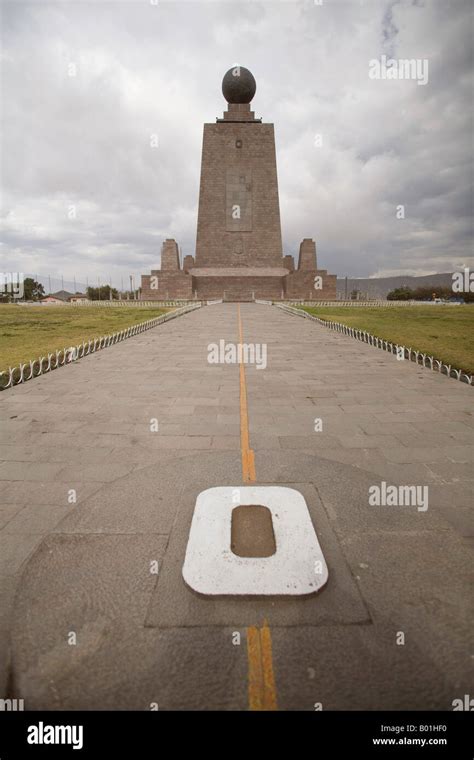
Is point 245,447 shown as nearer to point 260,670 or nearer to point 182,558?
point 182,558

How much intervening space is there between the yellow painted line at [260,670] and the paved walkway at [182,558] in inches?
0.8

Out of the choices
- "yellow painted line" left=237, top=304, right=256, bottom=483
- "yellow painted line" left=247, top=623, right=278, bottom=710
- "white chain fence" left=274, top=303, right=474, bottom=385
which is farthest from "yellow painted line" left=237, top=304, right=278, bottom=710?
"white chain fence" left=274, top=303, right=474, bottom=385

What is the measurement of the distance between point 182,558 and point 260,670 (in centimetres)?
111

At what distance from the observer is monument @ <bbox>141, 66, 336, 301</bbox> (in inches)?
2101

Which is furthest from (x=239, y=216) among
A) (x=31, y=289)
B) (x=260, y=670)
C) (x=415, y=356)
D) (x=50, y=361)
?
(x=31, y=289)

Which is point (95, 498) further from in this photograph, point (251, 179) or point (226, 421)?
point (251, 179)

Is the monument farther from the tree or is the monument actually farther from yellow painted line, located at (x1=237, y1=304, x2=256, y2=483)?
the tree

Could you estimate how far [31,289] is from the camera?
98.3m

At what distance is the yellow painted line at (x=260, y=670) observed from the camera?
6.73 ft

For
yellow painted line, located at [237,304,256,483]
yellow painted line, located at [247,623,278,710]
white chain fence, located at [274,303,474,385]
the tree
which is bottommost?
yellow painted line, located at [247,623,278,710]

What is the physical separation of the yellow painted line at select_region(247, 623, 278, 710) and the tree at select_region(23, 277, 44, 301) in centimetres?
10928

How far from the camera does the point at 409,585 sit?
2809mm
